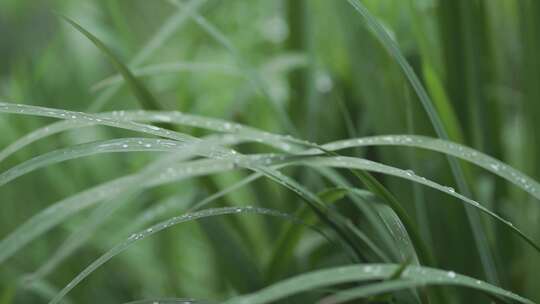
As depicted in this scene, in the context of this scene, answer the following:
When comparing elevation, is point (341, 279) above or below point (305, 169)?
below

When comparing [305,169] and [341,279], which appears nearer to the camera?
[341,279]

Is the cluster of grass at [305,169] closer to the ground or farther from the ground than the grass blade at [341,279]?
farther from the ground

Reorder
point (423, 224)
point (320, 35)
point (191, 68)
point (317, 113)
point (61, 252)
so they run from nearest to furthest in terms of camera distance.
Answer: point (61, 252) < point (423, 224) < point (191, 68) < point (317, 113) < point (320, 35)

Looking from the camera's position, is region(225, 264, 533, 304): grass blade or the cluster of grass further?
the cluster of grass

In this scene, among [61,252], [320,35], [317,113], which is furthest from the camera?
[320,35]

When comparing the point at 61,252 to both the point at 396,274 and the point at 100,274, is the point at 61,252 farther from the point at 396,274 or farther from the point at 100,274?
the point at 100,274

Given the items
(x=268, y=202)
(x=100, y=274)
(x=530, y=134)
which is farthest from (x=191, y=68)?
(x=530, y=134)

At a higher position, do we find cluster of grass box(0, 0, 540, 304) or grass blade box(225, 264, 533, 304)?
cluster of grass box(0, 0, 540, 304)

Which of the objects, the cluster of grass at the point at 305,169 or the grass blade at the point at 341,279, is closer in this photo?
the grass blade at the point at 341,279
